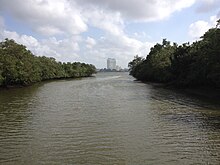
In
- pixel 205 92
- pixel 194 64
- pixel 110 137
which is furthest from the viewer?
pixel 194 64

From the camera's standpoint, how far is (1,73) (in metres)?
63.9

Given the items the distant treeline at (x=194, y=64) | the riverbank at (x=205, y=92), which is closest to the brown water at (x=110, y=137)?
the distant treeline at (x=194, y=64)

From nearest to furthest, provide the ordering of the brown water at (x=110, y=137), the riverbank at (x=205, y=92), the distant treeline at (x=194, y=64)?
the brown water at (x=110, y=137)
the distant treeline at (x=194, y=64)
the riverbank at (x=205, y=92)

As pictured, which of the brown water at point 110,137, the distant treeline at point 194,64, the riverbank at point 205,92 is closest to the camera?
the brown water at point 110,137

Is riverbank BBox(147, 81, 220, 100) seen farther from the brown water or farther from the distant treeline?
the brown water

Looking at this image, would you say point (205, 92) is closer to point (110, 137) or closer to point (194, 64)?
point (194, 64)

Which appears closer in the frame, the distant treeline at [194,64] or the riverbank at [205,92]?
the distant treeline at [194,64]

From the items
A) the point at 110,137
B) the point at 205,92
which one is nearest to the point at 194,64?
the point at 205,92

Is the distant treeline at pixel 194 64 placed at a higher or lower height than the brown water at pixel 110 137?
higher

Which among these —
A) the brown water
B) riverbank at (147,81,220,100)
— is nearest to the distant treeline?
riverbank at (147,81,220,100)

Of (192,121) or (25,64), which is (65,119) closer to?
(192,121)

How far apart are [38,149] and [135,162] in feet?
18.4

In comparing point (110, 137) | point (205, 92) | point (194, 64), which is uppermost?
point (194, 64)

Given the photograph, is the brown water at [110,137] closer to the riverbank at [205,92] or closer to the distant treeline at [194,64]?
the distant treeline at [194,64]
